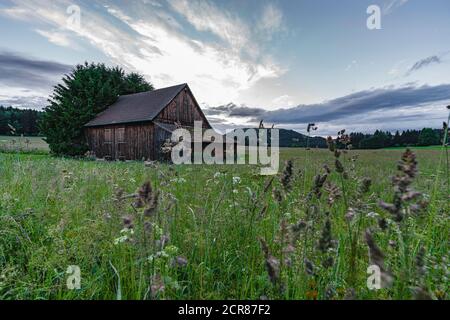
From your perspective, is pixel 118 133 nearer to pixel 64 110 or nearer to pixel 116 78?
pixel 64 110

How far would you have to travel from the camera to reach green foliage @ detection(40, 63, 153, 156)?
3145 centimetres

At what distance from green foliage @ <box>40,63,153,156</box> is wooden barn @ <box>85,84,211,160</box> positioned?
1474 mm

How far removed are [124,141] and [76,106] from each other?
10.7m

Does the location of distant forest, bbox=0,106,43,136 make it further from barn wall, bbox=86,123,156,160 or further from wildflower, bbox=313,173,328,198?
wildflower, bbox=313,173,328,198

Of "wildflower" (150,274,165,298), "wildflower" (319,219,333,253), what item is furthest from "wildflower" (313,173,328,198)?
"wildflower" (150,274,165,298)

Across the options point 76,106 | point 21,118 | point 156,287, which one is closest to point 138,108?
point 76,106

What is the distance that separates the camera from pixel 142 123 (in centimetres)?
2647

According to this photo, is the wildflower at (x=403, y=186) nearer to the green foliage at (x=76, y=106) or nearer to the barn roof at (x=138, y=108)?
the barn roof at (x=138, y=108)

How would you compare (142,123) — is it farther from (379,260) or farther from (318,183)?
Answer: (379,260)

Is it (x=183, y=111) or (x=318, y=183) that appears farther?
(x=183, y=111)

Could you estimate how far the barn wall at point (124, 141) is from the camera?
26.2 meters

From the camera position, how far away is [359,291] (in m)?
1.72
